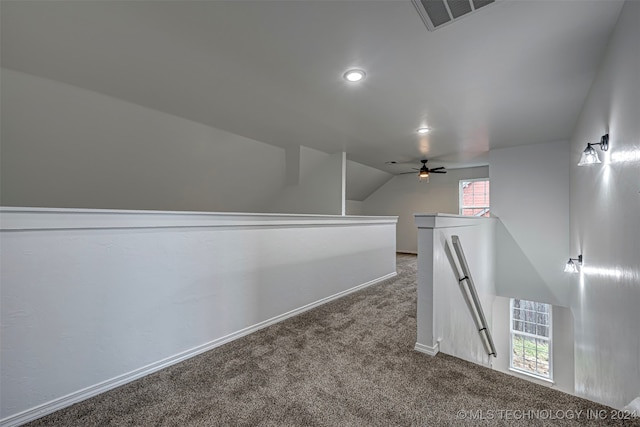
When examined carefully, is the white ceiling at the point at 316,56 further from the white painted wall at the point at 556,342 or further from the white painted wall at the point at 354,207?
the white painted wall at the point at 354,207

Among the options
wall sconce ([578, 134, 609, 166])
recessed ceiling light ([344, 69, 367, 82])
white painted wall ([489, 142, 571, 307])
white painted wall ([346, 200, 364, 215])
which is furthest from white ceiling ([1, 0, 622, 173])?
white painted wall ([346, 200, 364, 215])

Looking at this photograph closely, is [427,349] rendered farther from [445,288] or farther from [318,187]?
[318,187]

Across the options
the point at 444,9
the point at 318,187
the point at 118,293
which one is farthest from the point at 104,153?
the point at 444,9

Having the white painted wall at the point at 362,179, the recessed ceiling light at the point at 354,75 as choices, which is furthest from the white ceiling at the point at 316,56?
the white painted wall at the point at 362,179

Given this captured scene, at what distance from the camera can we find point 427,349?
2148 millimetres

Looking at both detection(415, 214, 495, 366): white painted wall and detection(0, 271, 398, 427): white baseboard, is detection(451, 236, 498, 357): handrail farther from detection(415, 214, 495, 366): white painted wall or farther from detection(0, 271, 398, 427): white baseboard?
detection(0, 271, 398, 427): white baseboard

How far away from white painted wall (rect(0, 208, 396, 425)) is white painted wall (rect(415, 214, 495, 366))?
4.76 ft

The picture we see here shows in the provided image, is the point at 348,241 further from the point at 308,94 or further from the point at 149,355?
the point at 149,355

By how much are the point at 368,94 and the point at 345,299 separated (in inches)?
101

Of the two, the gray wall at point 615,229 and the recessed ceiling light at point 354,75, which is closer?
the gray wall at point 615,229

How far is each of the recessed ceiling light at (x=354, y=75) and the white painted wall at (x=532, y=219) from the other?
12.7 ft

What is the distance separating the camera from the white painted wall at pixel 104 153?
7.97ft

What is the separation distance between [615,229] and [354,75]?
2244 millimetres

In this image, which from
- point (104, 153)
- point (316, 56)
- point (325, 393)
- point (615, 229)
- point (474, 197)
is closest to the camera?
point (325, 393)
